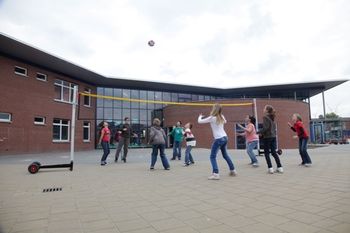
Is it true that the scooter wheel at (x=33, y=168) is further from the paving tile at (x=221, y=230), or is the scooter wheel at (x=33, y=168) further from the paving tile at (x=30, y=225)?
the paving tile at (x=221, y=230)

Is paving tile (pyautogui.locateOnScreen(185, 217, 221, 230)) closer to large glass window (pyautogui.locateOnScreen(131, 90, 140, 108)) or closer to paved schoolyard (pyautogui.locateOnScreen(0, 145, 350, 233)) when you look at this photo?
paved schoolyard (pyautogui.locateOnScreen(0, 145, 350, 233))

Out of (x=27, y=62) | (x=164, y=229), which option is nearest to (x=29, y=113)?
(x=27, y=62)

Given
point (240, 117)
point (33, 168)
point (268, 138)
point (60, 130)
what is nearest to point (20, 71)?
point (60, 130)

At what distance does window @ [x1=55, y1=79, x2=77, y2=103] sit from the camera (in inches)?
853

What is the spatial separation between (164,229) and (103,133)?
305 inches

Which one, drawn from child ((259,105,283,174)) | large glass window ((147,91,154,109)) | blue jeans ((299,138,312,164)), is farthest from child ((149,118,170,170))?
large glass window ((147,91,154,109))

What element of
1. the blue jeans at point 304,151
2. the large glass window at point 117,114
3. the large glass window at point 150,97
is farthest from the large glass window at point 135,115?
the blue jeans at point 304,151

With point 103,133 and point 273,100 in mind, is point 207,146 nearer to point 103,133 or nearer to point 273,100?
point 273,100

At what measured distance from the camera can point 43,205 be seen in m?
4.04

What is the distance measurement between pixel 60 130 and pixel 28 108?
3.67m

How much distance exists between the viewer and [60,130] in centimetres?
2161

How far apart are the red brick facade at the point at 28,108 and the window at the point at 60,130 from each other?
410 mm

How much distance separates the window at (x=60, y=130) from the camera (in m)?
21.1

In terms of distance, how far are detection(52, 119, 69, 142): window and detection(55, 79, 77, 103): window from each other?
1943mm
